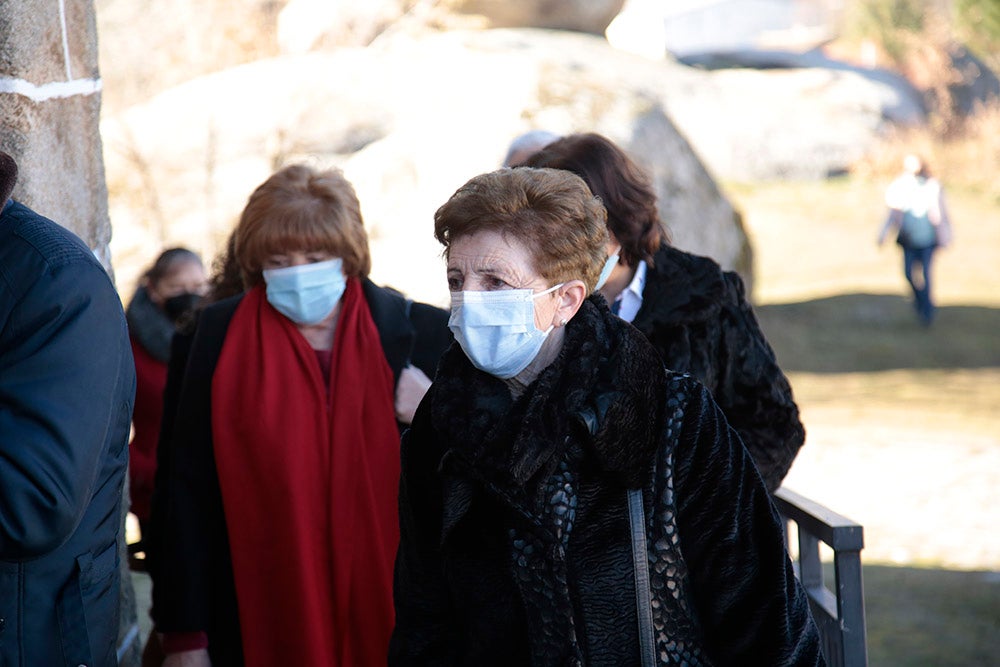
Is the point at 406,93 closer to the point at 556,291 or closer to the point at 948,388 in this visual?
the point at 948,388

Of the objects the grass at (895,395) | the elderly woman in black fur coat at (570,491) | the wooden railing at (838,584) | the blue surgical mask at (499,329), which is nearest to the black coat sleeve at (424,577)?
the elderly woman in black fur coat at (570,491)

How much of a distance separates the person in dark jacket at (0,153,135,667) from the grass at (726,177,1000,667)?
4.03 metres

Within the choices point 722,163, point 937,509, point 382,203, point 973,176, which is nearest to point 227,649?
point 382,203

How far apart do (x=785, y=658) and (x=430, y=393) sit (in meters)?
0.74

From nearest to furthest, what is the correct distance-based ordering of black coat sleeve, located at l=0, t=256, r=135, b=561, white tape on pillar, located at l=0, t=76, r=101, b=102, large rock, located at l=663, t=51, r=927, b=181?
black coat sleeve, located at l=0, t=256, r=135, b=561 → white tape on pillar, located at l=0, t=76, r=101, b=102 → large rock, located at l=663, t=51, r=927, b=181

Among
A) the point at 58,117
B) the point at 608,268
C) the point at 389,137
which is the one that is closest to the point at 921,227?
the point at 389,137

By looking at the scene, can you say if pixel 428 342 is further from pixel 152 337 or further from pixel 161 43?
pixel 161 43

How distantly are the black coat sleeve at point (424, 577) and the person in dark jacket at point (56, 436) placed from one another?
513 millimetres

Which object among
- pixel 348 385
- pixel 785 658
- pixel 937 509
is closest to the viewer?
pixel 785 658

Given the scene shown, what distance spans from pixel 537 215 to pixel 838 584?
4.44 feet

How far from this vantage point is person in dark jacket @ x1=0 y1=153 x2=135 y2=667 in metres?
1.80

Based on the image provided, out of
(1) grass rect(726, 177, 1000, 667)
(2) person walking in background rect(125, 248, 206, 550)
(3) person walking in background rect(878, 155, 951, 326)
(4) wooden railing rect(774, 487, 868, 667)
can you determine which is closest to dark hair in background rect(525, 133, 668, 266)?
(4) wooden railing rect(774, 487, 868, 667)

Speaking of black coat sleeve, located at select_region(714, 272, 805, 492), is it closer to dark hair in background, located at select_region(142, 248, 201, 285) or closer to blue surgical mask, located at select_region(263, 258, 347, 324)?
blue surgical mask, located at select_region(263, 258, 347, 324)

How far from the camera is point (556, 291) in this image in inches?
83.8
